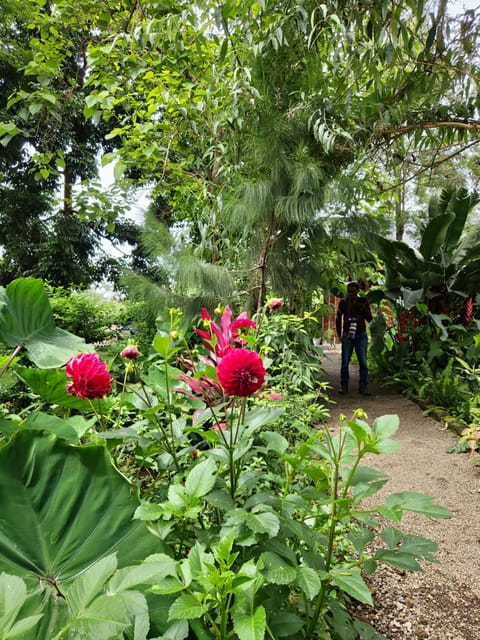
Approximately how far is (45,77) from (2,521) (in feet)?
7.35

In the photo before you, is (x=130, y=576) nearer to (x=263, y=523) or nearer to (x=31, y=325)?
(x=263, y=523)

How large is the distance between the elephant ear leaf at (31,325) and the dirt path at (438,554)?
116 cm

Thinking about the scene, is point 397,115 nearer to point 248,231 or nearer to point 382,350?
point 248,231

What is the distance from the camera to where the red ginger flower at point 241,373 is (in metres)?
0.64

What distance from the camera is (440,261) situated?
3.82 meters

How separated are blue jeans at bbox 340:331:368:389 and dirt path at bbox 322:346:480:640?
3.05ft

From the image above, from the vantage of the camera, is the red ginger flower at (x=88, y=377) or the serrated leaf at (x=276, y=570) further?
the red ginger flower at (x=88, y=377)

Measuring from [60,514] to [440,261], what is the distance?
3.92m

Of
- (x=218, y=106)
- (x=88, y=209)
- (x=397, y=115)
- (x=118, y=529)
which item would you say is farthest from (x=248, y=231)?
(x=118, y=529)

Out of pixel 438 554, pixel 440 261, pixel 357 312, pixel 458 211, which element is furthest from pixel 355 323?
pixel 438 554

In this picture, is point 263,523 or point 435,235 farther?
point 435,235

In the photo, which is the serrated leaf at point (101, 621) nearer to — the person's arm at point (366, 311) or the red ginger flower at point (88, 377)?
the red ginger flower at point (88, 377)

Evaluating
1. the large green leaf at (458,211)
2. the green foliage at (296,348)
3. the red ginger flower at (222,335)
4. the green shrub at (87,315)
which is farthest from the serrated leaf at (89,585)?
the large green leaf at (458,211)

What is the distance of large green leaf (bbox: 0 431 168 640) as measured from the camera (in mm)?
665
